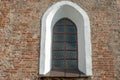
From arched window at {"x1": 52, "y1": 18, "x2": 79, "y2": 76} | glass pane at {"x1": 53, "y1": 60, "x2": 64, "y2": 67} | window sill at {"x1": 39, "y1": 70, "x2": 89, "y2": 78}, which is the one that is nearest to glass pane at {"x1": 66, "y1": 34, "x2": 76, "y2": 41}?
arched window at {"x1": 52, "y1": 18, "x2": 79, "y2": 76}

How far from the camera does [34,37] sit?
798 cm

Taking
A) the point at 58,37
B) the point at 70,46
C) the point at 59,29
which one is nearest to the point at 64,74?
the point at 70,46

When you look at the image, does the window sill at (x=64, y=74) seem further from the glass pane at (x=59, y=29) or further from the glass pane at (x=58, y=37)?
the glass pane at (x=59, y=29)

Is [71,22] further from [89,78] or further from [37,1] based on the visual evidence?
[89,78]

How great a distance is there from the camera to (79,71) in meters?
7.80

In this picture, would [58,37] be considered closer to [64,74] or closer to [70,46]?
[70,46]

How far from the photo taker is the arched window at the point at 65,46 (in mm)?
7934

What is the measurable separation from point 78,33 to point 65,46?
0.54 meters

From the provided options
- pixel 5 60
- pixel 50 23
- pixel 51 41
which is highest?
pixel 50 23

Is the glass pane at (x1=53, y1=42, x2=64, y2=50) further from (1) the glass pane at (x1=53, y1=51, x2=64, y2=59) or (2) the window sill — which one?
(2) the window sill

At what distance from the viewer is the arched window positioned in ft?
26.0

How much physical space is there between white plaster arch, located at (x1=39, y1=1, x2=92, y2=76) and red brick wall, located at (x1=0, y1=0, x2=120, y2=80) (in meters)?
0.13

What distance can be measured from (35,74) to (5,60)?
877mm

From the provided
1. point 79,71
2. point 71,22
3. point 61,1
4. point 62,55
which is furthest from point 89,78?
point 61,1
